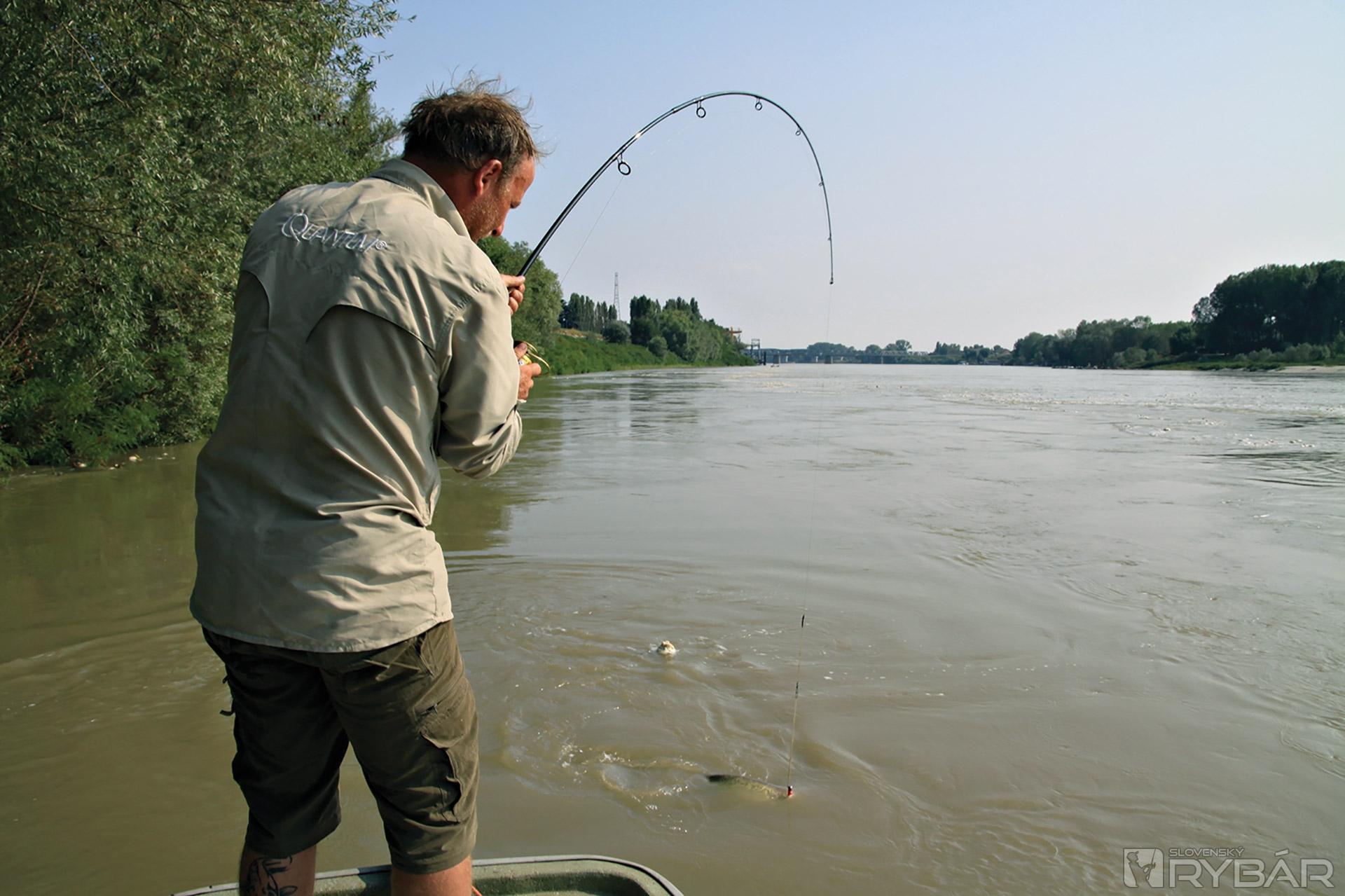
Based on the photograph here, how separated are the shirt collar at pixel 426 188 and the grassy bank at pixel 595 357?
51301mm

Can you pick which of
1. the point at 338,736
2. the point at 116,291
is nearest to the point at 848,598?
the point at 338,736

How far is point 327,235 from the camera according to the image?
1.77 meters

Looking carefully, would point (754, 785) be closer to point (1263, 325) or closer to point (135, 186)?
point (135, 186)

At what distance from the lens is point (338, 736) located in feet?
6.28

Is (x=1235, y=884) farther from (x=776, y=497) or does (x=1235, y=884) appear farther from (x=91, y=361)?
(x=91, y=361)

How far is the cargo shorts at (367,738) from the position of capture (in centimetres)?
176

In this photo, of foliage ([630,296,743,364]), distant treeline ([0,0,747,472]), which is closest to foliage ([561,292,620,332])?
foliage ([630,296,743,364])

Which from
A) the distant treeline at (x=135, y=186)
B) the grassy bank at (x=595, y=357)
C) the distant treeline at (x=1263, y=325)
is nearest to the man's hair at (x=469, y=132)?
the distant treeline at (x=135, y=186)

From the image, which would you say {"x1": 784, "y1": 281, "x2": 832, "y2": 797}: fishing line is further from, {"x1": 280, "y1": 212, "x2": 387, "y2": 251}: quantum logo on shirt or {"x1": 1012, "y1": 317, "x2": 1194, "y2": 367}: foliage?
{"x1": 1012, "y1": 317, "x2": 1194, "y2": 367}: foliage

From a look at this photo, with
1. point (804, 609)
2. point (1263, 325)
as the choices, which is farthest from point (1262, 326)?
point (804, 609)

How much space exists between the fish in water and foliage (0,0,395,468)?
7430mm

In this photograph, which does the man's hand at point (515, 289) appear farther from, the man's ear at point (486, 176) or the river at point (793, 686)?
the river at point (793, 686)

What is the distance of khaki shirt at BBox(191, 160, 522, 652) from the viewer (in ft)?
5.61

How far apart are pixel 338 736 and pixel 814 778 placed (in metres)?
2.24
